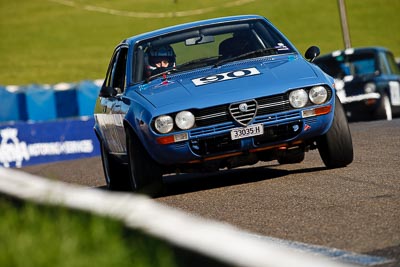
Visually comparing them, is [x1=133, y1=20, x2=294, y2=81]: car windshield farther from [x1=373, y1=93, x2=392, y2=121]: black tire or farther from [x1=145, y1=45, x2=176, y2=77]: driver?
[x1=373, y1=93, x2=392, y2=121]: black tire

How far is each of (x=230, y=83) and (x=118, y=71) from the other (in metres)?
2.21

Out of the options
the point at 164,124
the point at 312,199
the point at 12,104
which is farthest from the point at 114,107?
the point at 12,104

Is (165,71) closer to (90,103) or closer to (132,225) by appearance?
(132,225)

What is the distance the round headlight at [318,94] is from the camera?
31.1ft

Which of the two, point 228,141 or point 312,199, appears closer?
point 312,199

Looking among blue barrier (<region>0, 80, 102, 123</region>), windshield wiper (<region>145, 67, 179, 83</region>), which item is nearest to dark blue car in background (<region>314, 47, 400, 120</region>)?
blue barrier (<region>0, 80, 102, 123</region>)

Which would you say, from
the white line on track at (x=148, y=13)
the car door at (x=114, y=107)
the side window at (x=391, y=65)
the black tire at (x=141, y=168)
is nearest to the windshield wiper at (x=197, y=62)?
the car door at (x=114, y=107)

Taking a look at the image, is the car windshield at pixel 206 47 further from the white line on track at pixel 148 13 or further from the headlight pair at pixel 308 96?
the white line on track at pixel 148 13

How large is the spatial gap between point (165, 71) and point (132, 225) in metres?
6.60

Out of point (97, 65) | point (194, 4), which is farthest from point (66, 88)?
point (194, 4)

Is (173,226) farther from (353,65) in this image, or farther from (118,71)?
(353,65)

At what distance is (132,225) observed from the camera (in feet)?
12.6

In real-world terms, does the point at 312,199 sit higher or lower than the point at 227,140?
lower

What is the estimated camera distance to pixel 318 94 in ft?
31.2
